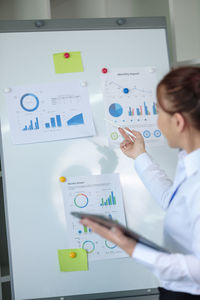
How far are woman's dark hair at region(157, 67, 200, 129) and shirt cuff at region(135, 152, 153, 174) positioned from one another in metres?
0.36

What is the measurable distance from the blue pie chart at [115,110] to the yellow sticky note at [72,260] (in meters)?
0.52

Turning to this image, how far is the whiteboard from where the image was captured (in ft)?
4.64

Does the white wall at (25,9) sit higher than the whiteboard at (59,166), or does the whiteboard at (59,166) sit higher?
the white wall at (25,9)

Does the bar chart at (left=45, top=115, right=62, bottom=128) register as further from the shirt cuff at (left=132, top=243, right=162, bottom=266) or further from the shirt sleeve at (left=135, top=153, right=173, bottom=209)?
the shirt cuff at (left=132, top=243, right=162, bottom=266)

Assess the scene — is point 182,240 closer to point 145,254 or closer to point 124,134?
point 145,254

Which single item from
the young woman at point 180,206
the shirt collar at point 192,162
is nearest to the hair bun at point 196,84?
the young woman at point 180,206

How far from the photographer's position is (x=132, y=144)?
141cm

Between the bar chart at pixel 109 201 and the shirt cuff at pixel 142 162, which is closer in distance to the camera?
the shirt cuff at pixel 142 162

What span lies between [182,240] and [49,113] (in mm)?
702

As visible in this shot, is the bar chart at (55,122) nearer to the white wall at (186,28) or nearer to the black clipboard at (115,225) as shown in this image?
the black clipboard at (115,225)

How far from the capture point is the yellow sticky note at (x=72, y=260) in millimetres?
1417

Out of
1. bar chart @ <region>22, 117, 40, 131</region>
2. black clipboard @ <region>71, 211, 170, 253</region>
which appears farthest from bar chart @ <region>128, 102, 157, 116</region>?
black clipboard @ <region>71, 211, 170, 253</region>

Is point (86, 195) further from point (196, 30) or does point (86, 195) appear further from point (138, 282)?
point (196, 30)

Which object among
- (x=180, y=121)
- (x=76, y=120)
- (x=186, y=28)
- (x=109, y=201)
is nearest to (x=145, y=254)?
(x=180, y=121)
